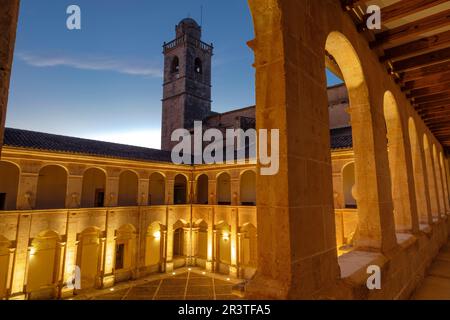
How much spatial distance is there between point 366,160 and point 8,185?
17.7 m

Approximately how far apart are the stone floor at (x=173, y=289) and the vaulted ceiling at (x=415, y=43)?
38.6 feet

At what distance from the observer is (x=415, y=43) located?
202 inches

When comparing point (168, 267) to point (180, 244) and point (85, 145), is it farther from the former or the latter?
point (85, 145)

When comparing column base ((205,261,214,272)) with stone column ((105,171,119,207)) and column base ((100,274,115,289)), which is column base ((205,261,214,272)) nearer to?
column base ((100,274,115,289))

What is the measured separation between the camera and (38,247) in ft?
47.2

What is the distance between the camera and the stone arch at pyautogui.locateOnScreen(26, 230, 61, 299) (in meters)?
14.1

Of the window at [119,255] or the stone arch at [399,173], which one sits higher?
the stone arch at [399,173]

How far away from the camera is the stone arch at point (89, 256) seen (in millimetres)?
15905

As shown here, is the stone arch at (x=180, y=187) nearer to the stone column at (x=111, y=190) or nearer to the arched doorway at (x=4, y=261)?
the stone column at (x=111, y=190)

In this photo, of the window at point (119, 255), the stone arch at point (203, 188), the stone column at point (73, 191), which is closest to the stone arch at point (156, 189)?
the stone arch at point (203, 188)

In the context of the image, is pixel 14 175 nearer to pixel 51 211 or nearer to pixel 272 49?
pixel 51 211

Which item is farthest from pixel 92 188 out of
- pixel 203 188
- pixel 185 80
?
pixel 185 80
